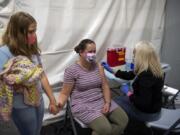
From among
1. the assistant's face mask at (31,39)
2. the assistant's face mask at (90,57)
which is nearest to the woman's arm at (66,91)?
the assistant's face mask at (90,57)

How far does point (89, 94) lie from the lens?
2.79 meters

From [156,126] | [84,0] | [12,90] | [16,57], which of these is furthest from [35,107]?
[84,0]

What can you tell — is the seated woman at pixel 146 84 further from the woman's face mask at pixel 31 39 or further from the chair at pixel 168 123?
the woman's face mask at pixel 31 39

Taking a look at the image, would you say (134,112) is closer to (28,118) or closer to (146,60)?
(146,60)

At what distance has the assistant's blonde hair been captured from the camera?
266 centimetres

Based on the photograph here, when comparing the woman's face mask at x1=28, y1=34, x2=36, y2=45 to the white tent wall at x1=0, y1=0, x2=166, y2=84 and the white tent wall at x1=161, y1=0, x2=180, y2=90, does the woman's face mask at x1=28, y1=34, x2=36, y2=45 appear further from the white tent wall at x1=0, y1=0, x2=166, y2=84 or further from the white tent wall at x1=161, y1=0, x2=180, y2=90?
the white tent wall at x1=161, y1=0, x2=180, y2=90

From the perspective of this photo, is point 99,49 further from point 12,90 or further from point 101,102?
point 12,90

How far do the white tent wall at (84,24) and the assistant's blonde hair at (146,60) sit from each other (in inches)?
34.2

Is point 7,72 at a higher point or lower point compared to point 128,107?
higher

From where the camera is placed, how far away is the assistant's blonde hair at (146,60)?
2.66 meters

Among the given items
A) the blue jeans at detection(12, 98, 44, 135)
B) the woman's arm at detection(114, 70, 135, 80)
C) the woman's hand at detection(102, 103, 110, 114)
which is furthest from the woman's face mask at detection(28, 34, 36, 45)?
the woman's arm at detection(114, 70, 135, 80)

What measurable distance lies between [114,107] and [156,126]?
0.43 meters

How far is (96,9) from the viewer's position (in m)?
3.43

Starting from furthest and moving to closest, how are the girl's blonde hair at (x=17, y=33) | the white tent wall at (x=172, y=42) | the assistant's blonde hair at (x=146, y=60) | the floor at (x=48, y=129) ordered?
the white tent wall at (x=172, y=42), the floor at (x=48, y=129), the assistant's blonde hair at (x=146, y=60), the girl's blonde hair at (x=17, y=33)
